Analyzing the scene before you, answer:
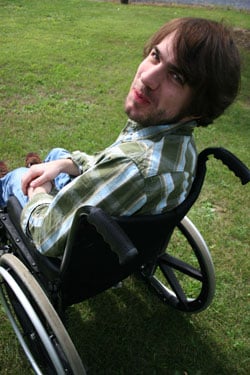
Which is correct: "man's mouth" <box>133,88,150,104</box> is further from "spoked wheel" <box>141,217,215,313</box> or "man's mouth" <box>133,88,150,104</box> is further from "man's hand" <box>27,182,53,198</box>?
"spoked wheel" <box>141,217,215,313</box>

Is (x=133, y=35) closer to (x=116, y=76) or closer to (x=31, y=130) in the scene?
(x=116, y=76)

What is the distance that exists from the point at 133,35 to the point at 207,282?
6.13m

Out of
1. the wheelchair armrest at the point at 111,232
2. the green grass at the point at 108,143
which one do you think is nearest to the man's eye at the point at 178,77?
the green grass at the point at 108,143

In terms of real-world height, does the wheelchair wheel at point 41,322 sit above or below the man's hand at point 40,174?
below

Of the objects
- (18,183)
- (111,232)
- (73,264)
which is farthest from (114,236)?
(18,183)

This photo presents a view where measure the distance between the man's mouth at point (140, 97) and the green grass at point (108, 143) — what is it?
15.3 inches

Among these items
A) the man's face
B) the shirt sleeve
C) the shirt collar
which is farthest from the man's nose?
the shirt sleeve

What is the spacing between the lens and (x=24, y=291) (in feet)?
5.34

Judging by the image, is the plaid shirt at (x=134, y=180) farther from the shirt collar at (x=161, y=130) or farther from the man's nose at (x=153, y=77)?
the man's nose at (x=153, y=77)

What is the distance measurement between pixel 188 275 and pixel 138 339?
43cm

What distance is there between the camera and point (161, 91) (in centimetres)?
136

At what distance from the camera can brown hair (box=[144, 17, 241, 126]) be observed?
4.09 feet

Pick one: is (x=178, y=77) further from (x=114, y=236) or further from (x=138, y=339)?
(x=138, y=339)

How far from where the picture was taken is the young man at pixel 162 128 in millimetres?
1251
